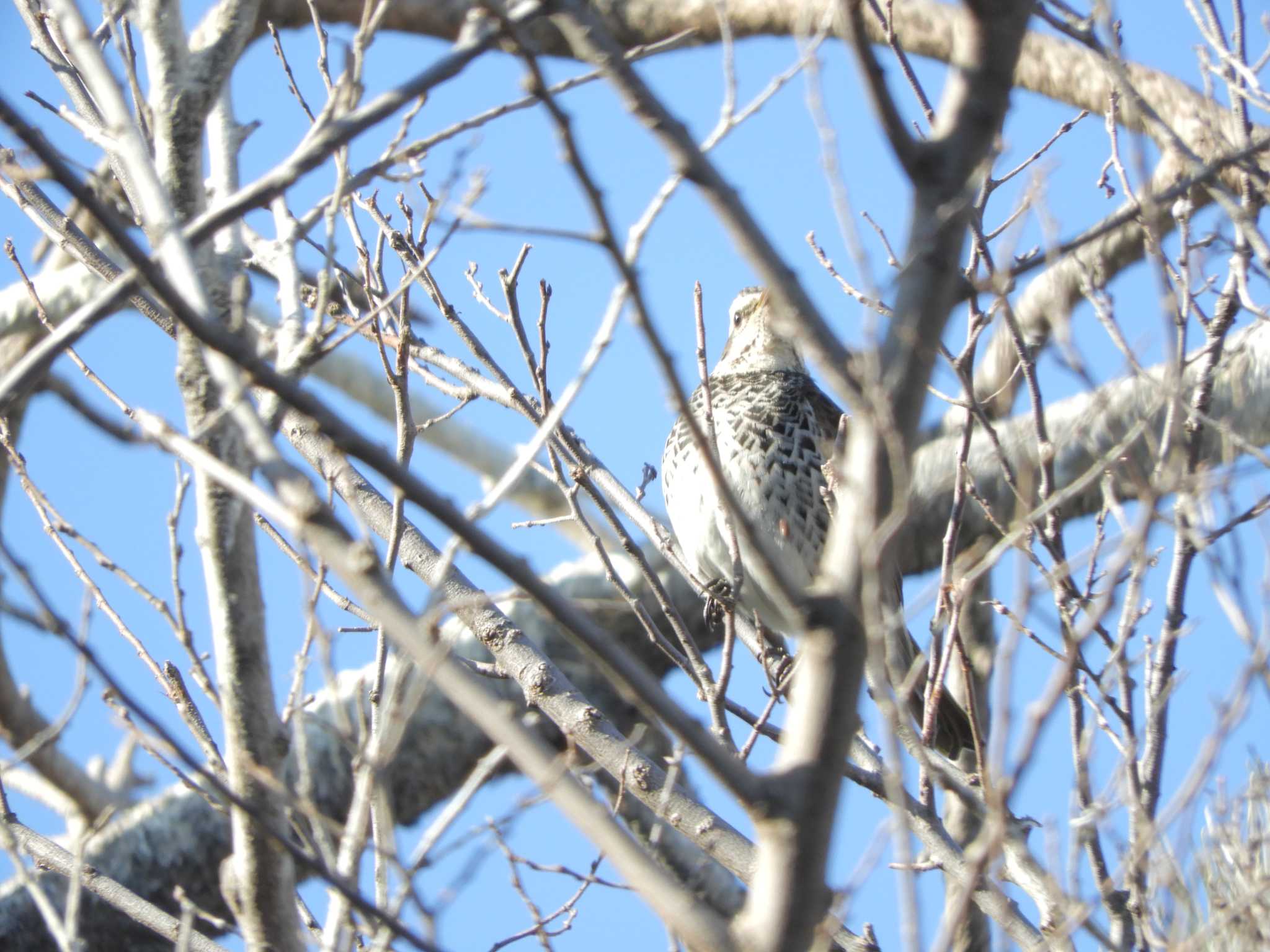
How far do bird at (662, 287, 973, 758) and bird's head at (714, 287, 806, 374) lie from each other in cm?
18

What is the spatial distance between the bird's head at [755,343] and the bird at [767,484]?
7.2 inches

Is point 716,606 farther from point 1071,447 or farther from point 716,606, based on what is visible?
point 1071,447

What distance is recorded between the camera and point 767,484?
4961 millimetres

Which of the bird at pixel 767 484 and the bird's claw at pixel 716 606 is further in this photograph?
the bird at pixel 767 484

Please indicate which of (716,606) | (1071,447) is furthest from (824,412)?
(1071,447)

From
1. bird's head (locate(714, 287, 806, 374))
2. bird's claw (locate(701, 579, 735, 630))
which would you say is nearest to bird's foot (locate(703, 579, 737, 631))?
bird's claw (locate(701, 579, 735, 630))

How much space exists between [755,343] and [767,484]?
917mm

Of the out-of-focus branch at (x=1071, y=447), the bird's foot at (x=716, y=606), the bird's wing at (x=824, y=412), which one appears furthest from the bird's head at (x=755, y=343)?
the bird's foot at (x=716, y=606)

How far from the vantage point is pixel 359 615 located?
115 inches

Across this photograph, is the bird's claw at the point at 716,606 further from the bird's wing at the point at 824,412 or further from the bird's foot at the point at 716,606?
the bird's wing at the point at 824,412

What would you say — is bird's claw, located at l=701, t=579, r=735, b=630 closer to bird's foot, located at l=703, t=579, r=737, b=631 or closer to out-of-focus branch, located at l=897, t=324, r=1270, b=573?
bird's foot, located at l=703, t=579, r=737, b=631

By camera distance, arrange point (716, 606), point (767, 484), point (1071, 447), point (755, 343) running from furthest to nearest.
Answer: point (1071, 447), point (755, 343), point (767, 484), point (716, 606)

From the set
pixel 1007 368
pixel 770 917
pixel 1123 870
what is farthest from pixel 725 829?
pixel 1007 368

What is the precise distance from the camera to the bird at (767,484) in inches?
187
